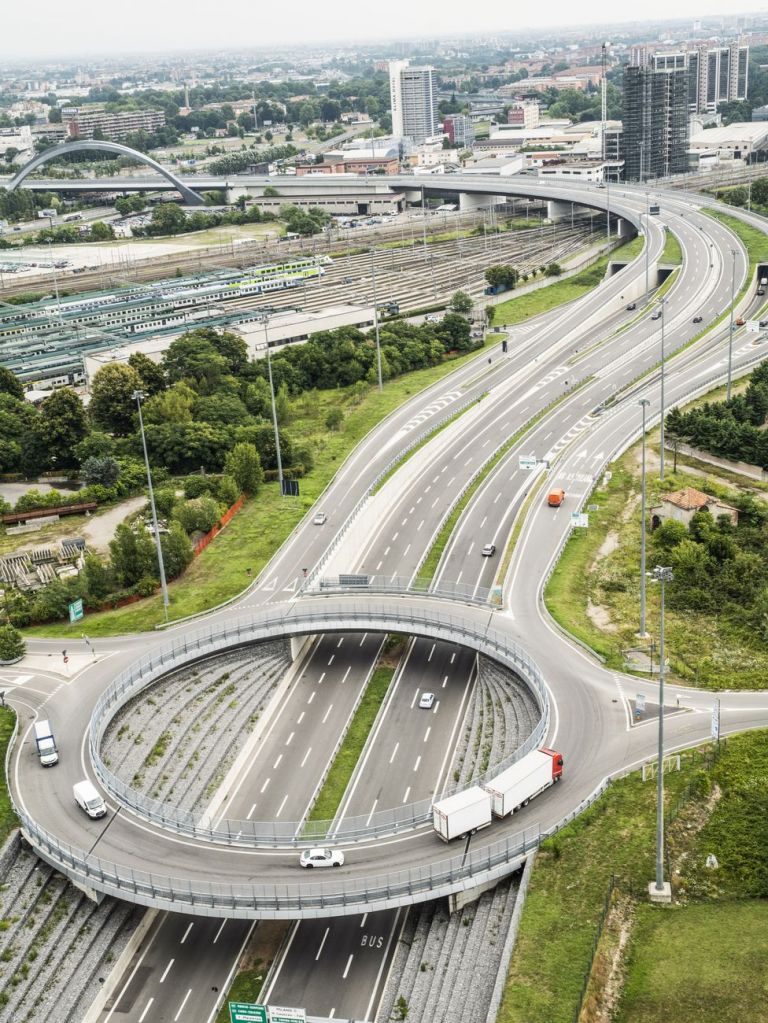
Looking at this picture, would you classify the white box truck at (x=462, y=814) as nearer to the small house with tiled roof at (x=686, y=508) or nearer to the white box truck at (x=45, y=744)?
the white box truck at (x=45, y=744)

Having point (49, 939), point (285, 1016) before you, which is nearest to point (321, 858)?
point (285, 1016)

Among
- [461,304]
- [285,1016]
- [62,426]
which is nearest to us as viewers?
[285,1016]

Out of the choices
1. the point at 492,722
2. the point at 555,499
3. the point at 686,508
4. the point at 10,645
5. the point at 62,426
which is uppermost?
the point at 62,426

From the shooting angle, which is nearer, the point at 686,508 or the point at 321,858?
the point at 321,858

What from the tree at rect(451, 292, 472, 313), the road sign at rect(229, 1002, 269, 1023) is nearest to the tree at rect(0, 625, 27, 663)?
the road sign at rect(229, 1002, 269, 1023)

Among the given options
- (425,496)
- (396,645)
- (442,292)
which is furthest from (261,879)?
(442,292)

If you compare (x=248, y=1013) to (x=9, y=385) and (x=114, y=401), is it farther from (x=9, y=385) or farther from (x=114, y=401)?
(x=9, y=385)

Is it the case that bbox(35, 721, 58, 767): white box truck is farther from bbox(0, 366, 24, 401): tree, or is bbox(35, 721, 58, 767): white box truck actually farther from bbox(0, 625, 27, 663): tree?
bbox(0, 366, 24, 401): tree
